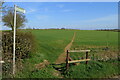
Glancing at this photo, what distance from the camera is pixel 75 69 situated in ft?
20.0

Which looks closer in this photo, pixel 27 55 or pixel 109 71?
pixel 109 71

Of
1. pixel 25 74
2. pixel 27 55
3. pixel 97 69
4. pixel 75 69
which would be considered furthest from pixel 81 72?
pixel 27 55

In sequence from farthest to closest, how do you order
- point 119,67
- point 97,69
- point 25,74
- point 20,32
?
1. point 119,67
2. point 20,32
3. point 97,69
4. point 25,74

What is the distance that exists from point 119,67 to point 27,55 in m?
5.35

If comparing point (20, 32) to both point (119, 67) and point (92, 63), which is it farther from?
point (119, 67)

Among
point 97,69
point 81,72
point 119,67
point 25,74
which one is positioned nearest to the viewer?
point 25,74

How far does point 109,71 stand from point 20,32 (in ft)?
17.0

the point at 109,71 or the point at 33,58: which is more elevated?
the point at 33,58

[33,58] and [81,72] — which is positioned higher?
[33,58]

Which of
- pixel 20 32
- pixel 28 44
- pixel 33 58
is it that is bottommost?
pixel 33 58

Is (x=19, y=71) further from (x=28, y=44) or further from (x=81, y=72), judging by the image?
(x=81, y=72)

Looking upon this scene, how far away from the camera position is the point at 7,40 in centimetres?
633

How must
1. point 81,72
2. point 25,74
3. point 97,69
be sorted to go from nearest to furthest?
1. point 25,74
2. point 81,72
3. point 97,69

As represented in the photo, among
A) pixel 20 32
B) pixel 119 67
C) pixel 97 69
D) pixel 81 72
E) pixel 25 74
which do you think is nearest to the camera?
pixel 25 74
